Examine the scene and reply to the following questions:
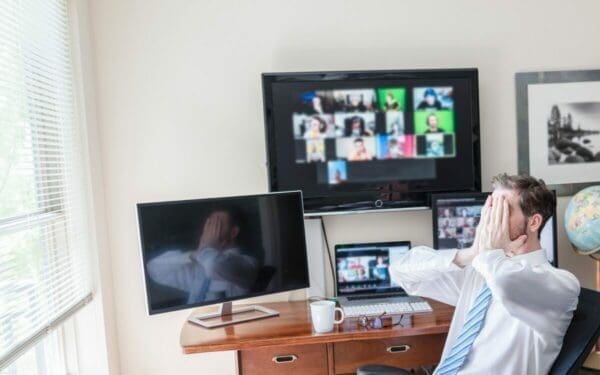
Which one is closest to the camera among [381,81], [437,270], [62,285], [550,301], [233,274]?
[550,301]

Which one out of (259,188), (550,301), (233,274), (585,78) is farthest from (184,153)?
(585,78)

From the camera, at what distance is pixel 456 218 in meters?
2.38

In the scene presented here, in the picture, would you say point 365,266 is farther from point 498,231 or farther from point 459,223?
point 498,231

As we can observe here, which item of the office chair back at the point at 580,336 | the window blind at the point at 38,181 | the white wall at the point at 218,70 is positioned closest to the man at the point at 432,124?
the white wall at the point at 218,70

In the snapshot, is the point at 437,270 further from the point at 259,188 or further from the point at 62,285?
the point at 62,285

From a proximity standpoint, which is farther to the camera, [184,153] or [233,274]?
[184,153]

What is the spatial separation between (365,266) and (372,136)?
606mm

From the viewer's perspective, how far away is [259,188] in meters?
2.45

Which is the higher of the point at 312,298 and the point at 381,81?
the point at 381,81

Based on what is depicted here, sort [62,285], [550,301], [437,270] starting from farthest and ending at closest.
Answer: [62,285] < [437,270] < [550,301]

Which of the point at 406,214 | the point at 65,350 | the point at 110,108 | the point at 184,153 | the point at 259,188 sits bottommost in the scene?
the point at 65,350

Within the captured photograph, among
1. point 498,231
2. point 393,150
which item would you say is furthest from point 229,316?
point 498,231

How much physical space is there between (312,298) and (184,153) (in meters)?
0.91

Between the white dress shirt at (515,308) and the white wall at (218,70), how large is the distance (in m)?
0.73
